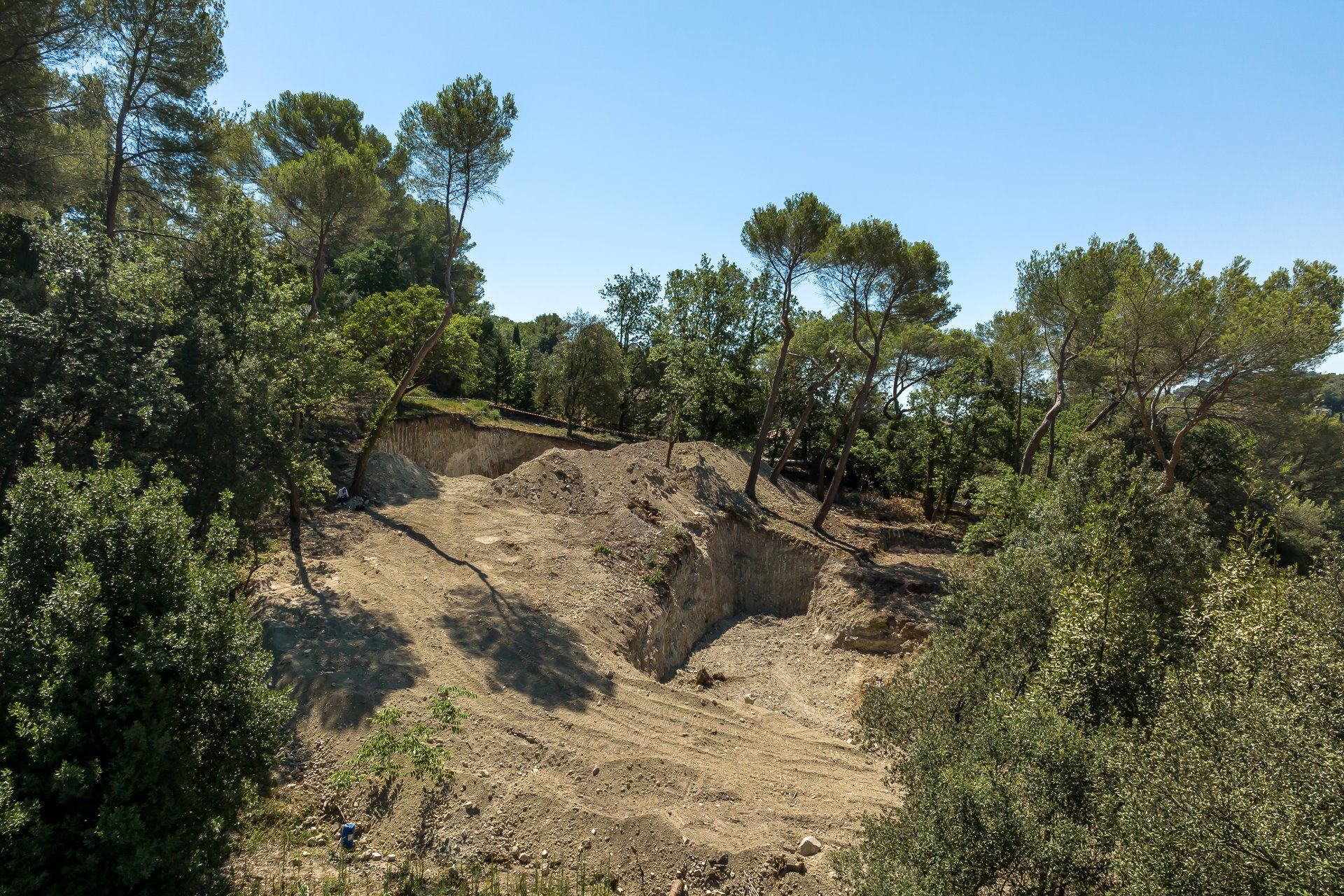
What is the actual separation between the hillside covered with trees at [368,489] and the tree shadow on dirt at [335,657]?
1575mm

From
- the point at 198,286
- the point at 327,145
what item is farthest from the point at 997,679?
the point at 327,145

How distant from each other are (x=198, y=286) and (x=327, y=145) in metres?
11.4

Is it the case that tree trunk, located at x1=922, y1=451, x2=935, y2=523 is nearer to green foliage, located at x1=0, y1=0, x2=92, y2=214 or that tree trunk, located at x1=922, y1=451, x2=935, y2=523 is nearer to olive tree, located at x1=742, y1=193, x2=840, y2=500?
olive tree, located at x1=742, y1=193, x2=840, y2=500

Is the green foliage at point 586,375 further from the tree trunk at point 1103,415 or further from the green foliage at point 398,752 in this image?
the green foliage at point 398,752

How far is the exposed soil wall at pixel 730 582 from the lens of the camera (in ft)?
61.8

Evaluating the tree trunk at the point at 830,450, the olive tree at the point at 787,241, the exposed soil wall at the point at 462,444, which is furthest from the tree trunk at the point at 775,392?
the exposed soil wall at the point at 462,444

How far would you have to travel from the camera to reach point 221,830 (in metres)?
7.52

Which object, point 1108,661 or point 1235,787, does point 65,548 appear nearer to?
point 1235,787

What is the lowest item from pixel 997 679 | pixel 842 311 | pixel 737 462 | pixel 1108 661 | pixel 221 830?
pixel 221 830

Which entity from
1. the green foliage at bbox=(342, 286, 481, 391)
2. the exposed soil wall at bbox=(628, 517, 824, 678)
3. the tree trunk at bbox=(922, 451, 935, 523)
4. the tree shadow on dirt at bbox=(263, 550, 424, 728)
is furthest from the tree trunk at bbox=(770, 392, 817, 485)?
the tree shadow on dirt at bbox=(263, 550, 424, 728)

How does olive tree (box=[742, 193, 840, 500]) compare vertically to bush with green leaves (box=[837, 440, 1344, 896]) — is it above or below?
above

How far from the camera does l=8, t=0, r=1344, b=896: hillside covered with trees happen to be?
6516 millimetres

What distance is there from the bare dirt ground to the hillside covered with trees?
1609mm

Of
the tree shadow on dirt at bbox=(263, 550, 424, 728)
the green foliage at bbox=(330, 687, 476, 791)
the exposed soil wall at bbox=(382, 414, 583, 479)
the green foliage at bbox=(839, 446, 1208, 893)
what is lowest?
the green foliage at bbox=(330, 687, 476, 791)
